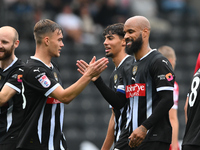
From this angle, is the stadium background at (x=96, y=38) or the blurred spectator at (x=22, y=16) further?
the blurred spectator at (x=22, y=16)

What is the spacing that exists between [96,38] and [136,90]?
30.3 ft

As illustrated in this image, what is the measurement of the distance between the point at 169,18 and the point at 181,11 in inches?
26.7

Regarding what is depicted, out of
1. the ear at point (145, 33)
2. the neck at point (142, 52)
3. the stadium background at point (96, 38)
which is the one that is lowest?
the stadium background at point (96, 38)

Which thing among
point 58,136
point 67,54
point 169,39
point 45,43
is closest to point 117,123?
point 58,136

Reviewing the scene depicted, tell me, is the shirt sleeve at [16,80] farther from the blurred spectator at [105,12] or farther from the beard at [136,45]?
the blurred spectator at [105,12]

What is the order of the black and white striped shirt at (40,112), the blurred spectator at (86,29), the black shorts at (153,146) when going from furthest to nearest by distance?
the blurred spectator at (86,29) < the black and white striped shirt at (40,112) < the black shorts at (153,146)

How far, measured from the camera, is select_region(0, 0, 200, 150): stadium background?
42.2 ft

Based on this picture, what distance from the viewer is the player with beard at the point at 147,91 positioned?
5234 mm

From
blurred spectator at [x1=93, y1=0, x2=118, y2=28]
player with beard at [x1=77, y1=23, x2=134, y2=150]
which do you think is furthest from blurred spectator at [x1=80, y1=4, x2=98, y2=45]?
player with beard at [x1=77, y1=23, x2=134, y2=150]

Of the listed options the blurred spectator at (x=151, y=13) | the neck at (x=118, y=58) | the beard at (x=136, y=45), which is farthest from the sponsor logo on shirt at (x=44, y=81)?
the blurred spectator at (x=151, y=13)

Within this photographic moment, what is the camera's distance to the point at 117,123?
20.8 ft

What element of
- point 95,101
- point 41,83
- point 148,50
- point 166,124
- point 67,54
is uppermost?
point 148,50

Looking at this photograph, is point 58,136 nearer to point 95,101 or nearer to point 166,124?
point 166,124

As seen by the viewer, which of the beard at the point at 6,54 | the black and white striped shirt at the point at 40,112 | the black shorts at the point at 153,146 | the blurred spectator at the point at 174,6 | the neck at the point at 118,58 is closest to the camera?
the black shorts at the point at 153,146
